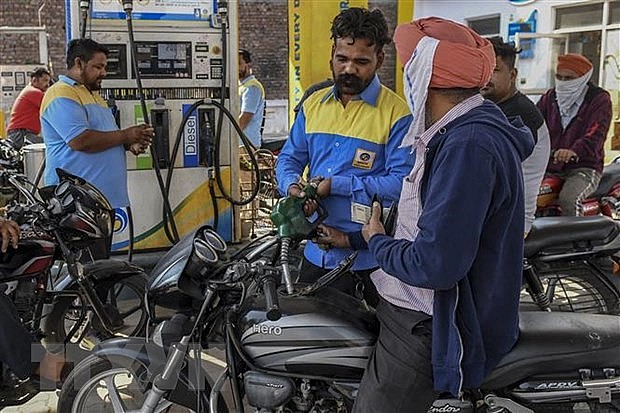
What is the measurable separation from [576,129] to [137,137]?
3.15 m

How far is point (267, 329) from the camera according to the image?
2.18 m

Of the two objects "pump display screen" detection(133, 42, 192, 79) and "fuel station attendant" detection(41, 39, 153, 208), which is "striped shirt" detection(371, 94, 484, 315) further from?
"pump display screen" detection(133, 42, 192, 79)

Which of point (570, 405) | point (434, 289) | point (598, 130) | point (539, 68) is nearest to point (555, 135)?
point (598, 130)

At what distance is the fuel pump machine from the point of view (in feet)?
17.4

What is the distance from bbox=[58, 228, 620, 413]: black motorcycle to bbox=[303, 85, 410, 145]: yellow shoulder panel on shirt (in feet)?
2.25

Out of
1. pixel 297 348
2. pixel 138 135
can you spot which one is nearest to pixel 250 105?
pixel 138 135

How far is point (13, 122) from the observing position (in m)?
9.65

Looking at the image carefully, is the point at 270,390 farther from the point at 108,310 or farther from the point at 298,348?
the point at 108,310

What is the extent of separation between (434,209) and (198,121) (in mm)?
4047

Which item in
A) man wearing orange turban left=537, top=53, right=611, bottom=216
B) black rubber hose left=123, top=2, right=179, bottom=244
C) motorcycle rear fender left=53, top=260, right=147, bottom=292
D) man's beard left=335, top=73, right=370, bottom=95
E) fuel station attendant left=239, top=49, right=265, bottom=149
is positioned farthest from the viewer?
fuel station attendant left=239, top=49, right=265, bottom=149

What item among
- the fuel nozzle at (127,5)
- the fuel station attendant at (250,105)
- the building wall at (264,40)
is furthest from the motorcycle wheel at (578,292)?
the building wall at (264,40)

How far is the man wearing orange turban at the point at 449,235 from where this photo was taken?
1.79m

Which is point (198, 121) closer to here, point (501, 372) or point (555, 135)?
point (555, 135)

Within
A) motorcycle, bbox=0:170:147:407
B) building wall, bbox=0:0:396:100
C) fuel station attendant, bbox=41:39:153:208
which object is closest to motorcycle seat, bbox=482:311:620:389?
motorcycle, bbox=0:170:147:407
